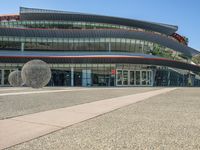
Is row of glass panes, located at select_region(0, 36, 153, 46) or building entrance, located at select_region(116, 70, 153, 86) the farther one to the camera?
row of glass panes, located at select_region(0, 36, 153, 46)

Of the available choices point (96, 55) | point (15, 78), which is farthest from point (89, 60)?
point (15, 78)

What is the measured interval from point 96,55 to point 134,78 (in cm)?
856

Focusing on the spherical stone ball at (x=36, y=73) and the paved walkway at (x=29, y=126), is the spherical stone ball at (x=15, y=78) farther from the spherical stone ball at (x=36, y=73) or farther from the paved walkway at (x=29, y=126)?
the paved walkway at (x=29, y=126)

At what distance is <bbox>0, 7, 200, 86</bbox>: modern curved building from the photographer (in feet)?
142

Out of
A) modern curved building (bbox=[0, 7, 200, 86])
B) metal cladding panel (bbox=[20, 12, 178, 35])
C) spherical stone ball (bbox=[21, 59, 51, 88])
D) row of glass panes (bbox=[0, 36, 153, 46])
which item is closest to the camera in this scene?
spherical stone ball (bbox=[21, 59, 51, 88])

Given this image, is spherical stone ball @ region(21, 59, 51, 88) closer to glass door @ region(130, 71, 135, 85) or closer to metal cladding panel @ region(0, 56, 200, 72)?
metal cladding panel @ region(0, 56, 200, 72)

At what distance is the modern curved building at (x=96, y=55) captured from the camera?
4325 cm

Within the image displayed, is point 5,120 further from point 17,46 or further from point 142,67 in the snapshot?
point 17,46

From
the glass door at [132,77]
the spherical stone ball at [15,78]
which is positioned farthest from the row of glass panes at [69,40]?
the spherical stone ball at [15,78]

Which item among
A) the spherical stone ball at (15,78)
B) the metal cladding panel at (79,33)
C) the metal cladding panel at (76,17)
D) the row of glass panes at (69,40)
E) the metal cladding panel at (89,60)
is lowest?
the spherical stone ball at (15,78)

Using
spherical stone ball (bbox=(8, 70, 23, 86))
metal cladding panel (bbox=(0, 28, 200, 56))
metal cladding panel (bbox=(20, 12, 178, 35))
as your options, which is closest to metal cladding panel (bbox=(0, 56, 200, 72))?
metal cladding panel (bbox=(0, 28, 200, 56))

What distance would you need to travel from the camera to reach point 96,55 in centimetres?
4416

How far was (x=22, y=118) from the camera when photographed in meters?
8.38

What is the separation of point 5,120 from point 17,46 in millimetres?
43697
